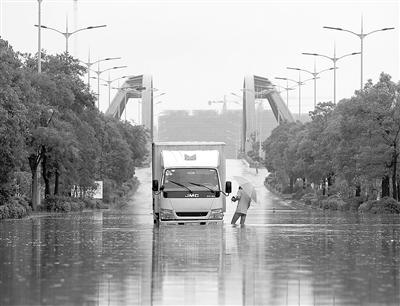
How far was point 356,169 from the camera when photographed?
66.3m

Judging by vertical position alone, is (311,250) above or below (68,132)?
below

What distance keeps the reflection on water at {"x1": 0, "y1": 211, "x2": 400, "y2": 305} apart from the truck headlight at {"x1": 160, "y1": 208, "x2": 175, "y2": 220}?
10931mm

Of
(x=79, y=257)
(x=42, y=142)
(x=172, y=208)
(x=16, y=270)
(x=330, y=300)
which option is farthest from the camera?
(x=42, y=142)

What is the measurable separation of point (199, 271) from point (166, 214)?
75.8 ft

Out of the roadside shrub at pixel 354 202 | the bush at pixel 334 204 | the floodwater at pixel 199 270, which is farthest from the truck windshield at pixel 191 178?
the bush at pixel 334 204

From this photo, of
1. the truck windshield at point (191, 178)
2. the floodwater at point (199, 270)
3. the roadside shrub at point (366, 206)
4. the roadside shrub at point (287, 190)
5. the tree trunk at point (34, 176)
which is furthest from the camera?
the roadside shrub at point (287, 190)

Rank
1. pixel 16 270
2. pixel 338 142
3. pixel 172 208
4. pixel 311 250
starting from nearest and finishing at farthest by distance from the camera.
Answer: pixel 16 270
pixel 311 250
pixel 172 208
pixel 338 142

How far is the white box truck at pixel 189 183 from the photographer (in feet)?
137

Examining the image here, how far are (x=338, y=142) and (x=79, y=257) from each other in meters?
50.3

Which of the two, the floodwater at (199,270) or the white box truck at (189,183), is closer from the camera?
the floodwater at (199,270)

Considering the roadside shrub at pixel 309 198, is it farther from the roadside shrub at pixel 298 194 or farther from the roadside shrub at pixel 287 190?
the roadside shrub at pixel 287 190

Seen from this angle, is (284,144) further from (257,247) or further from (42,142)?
(257,247)

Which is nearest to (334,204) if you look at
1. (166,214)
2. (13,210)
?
(13,210)

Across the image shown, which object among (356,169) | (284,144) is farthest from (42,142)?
(284,144)
